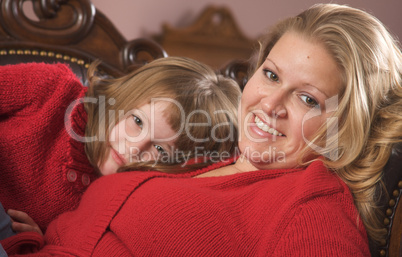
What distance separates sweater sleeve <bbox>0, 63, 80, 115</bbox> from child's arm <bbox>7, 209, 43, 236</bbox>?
29cm

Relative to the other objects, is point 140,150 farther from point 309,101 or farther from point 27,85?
point 309,101

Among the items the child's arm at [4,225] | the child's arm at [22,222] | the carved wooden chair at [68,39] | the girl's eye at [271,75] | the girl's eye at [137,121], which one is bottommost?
the child's arm at [22,222]

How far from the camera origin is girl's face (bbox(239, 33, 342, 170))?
916 millimetres

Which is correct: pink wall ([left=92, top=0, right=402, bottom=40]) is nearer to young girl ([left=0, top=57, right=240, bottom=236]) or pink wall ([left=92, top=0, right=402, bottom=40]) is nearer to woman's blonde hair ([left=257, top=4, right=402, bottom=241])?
young girl ([left=0, top=57, right=240, bottom=236])

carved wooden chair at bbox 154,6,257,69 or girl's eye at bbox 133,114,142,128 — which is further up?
girl's eye at bbox 133,114,142,128

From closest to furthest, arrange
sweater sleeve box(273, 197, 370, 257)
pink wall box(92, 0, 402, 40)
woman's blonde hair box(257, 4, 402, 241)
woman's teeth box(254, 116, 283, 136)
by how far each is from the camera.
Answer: sweater sleeve box(273, 197, 370, 257)
woman's blonde hair box(257, 4, 402, 241)
woman's teeth box(254, 116, 283, 136)
pink wall box(92, 0, 402, 40)

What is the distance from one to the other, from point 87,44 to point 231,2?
196 centimetres

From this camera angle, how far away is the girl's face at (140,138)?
1185 millimetres

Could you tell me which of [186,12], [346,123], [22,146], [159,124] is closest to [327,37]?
[346,123]

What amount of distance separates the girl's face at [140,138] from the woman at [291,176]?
0.50 ft

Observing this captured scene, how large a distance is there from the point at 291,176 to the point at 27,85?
2.49ft

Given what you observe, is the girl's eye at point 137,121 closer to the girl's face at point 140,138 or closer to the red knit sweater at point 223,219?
the girl's face at point 140,138

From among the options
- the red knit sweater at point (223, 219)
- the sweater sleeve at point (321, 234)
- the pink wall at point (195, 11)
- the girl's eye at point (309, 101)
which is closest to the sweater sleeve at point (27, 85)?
the red knit sweater at point (223, 219)

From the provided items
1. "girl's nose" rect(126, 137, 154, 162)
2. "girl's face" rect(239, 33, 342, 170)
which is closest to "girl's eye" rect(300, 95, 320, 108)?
"girl's face" rect(239, 33, 342, 170)
